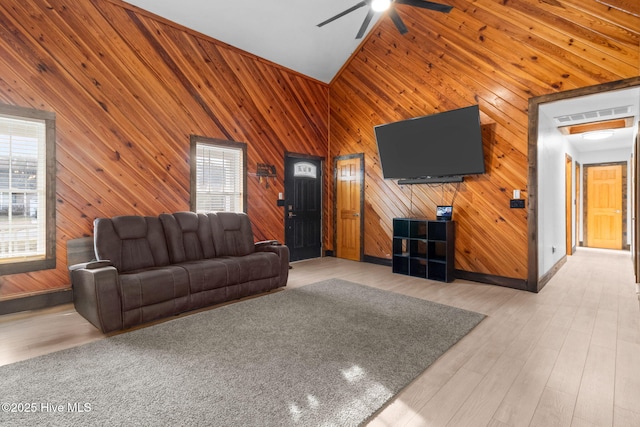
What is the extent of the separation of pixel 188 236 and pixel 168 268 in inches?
30.1

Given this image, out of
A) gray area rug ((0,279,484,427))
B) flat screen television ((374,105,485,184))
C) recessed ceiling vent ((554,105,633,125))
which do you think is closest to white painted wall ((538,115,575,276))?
recessed ceiling vent ((554,105,633,125))

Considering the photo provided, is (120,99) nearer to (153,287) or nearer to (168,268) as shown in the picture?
(168,268)

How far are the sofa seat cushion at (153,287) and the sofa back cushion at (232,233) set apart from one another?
0.99m

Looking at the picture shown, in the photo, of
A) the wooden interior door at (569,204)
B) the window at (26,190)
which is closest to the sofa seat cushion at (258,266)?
the window at (26,190)

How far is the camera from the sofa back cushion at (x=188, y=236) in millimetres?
3953

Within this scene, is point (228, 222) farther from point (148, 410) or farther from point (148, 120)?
point (148, 410)

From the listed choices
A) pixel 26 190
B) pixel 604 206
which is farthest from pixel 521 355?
pixel 604 206

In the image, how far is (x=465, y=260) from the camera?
4.89 m

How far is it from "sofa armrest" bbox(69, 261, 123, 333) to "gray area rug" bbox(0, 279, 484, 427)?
0.18 meters

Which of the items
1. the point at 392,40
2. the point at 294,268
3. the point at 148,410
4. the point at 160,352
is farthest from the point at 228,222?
the point at 392,40

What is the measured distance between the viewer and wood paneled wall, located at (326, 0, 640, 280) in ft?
12.2

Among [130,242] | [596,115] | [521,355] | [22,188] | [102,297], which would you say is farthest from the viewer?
[596,115]

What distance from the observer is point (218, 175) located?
517 cm

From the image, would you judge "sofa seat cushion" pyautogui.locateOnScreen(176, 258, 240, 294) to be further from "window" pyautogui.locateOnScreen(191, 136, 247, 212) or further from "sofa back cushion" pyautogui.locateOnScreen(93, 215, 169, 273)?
"window" pyautogui.locateOnScreen(191, 136, 247, 212)
